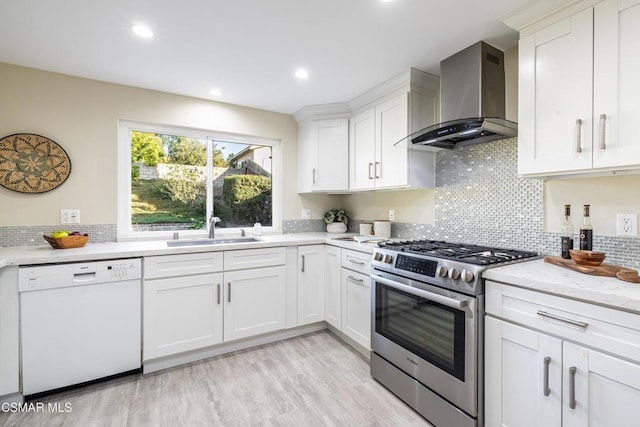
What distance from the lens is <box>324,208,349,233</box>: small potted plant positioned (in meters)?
3.40

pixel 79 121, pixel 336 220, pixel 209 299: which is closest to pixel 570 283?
pixel 209 299

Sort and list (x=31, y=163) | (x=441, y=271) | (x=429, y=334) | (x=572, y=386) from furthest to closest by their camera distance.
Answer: (x=31, y=163) < (x=429, y=334) < (x=441, y=271) < (x=572, y=386)

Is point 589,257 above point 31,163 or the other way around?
the other way around

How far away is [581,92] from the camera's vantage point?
56.4 inches

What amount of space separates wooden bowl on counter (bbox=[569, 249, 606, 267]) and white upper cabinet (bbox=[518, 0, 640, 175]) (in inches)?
16.2

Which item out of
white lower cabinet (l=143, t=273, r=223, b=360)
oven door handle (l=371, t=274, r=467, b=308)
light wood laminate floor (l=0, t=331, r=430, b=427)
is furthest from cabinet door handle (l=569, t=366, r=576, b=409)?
white lower cabinet (l=143, t=273, r=223, b=360)

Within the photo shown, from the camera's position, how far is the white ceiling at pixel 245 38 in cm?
161

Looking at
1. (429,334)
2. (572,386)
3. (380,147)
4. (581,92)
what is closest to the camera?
(572,386)

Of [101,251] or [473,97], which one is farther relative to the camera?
[101,251]

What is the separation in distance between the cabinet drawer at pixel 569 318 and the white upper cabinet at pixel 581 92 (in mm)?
679

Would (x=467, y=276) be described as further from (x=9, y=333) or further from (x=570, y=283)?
(x=9, y=333)

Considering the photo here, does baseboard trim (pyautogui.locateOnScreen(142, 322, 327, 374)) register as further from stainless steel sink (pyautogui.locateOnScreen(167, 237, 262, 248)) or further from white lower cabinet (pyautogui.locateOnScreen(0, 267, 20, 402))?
stainless steel sink (pyautogui.locateOnScreen(167, 237, 262, 248))

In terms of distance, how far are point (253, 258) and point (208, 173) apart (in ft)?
3.75

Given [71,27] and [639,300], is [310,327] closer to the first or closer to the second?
[639,300]
